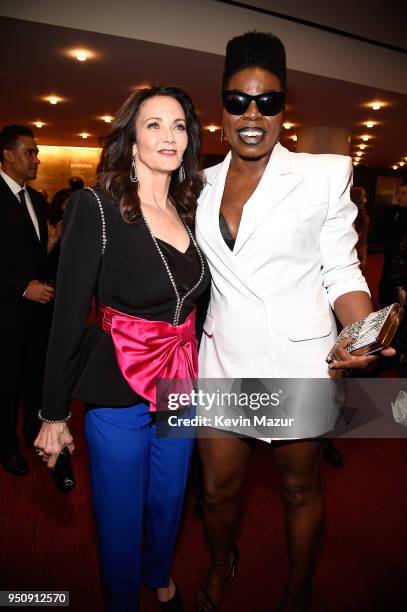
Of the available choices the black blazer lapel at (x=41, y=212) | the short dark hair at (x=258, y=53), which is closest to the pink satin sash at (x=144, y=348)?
the short dark hair at (x=258, y=53)

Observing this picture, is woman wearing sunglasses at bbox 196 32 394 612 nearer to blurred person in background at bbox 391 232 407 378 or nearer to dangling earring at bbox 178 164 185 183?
dangling earring at bbox 178 164 185 183

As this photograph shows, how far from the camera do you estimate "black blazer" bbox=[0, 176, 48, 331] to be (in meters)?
2.78

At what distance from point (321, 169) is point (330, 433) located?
3.13 ft

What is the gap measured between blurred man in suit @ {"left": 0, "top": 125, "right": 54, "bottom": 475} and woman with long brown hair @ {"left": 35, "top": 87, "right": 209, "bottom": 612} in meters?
Result: 1.35

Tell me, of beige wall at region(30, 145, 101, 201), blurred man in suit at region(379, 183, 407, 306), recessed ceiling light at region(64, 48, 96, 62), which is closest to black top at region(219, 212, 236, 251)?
blurred man in suit at region(379, 183, 407, 306)

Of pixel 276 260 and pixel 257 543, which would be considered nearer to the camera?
pixel 276 260

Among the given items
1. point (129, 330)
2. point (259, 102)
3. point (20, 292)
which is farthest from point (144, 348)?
point (20, 292)

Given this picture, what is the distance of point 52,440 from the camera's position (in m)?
1.50

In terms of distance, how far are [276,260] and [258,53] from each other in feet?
2.39

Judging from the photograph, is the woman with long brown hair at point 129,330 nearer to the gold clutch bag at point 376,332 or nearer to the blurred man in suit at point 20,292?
the gold clutch bag at point 376,332

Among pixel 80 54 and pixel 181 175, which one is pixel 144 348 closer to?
pixel 181 175

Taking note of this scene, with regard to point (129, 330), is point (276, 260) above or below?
above

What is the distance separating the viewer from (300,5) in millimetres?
5191

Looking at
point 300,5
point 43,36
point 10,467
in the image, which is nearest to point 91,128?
point 43,36
